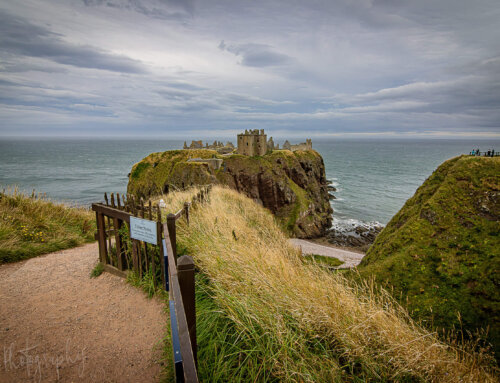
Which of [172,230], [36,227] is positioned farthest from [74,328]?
[36,227]

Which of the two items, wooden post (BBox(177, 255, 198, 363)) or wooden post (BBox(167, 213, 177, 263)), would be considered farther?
wooden post (BBox(167, 213, 177, 263))

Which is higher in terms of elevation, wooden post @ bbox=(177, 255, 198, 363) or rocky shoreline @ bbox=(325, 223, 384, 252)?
wooden post @ bbox=(177, 255, 198, 363)

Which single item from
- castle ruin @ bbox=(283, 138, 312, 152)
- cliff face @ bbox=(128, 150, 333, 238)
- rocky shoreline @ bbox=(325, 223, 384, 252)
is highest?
castle ruin @ bbox=(283, 138, 312, 152)

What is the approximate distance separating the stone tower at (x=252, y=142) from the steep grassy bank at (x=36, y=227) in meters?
39.3

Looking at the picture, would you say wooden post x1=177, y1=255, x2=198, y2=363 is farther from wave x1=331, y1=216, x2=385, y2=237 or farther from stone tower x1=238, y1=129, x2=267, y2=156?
stone tower x1=238, y1=129, x2=267, y2=156

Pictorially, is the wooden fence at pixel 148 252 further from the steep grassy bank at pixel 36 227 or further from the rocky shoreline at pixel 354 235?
the rocky shoreline at pixel 354 235

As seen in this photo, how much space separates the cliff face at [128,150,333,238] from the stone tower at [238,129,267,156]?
1.95 m

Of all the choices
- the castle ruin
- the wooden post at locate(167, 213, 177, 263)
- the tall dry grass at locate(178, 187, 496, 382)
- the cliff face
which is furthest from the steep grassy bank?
the castle ruin

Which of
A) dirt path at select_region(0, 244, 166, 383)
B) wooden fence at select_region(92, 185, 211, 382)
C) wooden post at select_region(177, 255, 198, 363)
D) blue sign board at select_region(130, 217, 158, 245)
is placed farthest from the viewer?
blue sign board at select_region(130, 217, 158, 245)

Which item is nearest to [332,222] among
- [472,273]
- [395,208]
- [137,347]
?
[395,208]

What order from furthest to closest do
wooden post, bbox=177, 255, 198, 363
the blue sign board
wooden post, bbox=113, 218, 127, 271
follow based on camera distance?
wooden post, bbox=113, 218, 127, 271 → the blue sign board → wooden post, bbox=177, 255, 198, 363

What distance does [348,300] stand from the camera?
3568 mm

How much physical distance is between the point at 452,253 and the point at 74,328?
27.2 ft

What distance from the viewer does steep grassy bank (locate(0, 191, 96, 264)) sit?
26.0 ft
